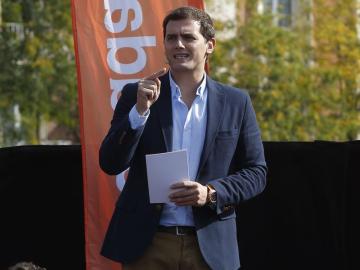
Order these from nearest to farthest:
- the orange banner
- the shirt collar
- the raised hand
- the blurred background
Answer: the raised hand < the shirt collar < the orange banner < the blurred background

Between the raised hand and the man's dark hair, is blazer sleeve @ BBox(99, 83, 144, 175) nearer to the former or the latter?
the raised hand

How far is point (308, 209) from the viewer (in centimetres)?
590

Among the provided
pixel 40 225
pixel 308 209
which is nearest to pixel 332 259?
pixel 308 209

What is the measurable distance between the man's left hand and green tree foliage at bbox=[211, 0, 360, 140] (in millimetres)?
16459

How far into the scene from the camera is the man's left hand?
391cm

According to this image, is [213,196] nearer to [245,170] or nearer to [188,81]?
[245,170]

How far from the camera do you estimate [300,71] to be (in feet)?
70.8

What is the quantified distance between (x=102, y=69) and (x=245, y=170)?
1714 millimetres

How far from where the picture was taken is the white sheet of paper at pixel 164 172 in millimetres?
3928

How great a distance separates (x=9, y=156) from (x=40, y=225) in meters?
0.51

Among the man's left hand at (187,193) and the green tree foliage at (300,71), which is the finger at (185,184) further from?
the green tree foliage at (300,71)

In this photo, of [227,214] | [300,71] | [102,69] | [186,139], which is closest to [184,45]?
[186,139]

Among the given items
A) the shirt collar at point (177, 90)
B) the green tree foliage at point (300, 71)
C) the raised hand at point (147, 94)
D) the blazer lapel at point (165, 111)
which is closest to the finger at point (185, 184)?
the blazer lapel at point (165, 111)

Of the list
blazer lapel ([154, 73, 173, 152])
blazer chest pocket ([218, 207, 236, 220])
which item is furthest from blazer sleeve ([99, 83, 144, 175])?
blazer chest pocket ([218, 207, 236, 220])
